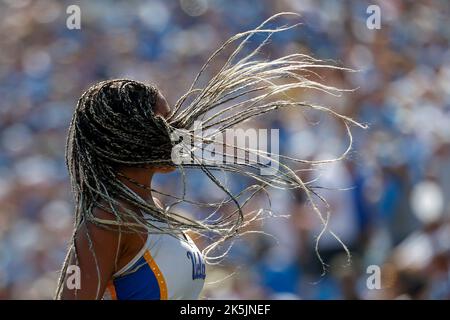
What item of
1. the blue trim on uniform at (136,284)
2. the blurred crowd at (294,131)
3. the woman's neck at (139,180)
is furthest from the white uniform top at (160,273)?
the blurred crowd at (294,131)

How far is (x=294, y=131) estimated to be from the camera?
498cm

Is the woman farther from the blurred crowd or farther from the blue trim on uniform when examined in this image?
the blurred crowd

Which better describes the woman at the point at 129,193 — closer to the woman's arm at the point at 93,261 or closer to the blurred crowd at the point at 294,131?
the woman's arm at the point at 93,261

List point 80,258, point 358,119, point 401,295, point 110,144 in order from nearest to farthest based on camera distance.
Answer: point 80,258 → point 110,144 → point 401,295 → point 358,119

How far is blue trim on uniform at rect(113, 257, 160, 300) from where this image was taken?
2475mm

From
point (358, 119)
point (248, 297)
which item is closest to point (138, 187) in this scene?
point (248, 297)

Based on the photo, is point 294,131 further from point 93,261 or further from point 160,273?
point 93,261

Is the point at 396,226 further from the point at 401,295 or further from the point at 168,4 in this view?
the point at 168,4

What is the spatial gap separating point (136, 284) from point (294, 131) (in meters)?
2.63

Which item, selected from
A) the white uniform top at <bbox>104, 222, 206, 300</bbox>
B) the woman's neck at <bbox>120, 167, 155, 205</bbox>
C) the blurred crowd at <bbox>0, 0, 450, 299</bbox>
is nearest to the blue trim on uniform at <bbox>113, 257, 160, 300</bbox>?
the white uniform top at <bbox>104, 222, 206, 300</bbox>

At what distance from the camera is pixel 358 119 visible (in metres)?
4.95

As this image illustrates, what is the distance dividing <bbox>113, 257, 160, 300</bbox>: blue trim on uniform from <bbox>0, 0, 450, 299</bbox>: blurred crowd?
1703 mm
